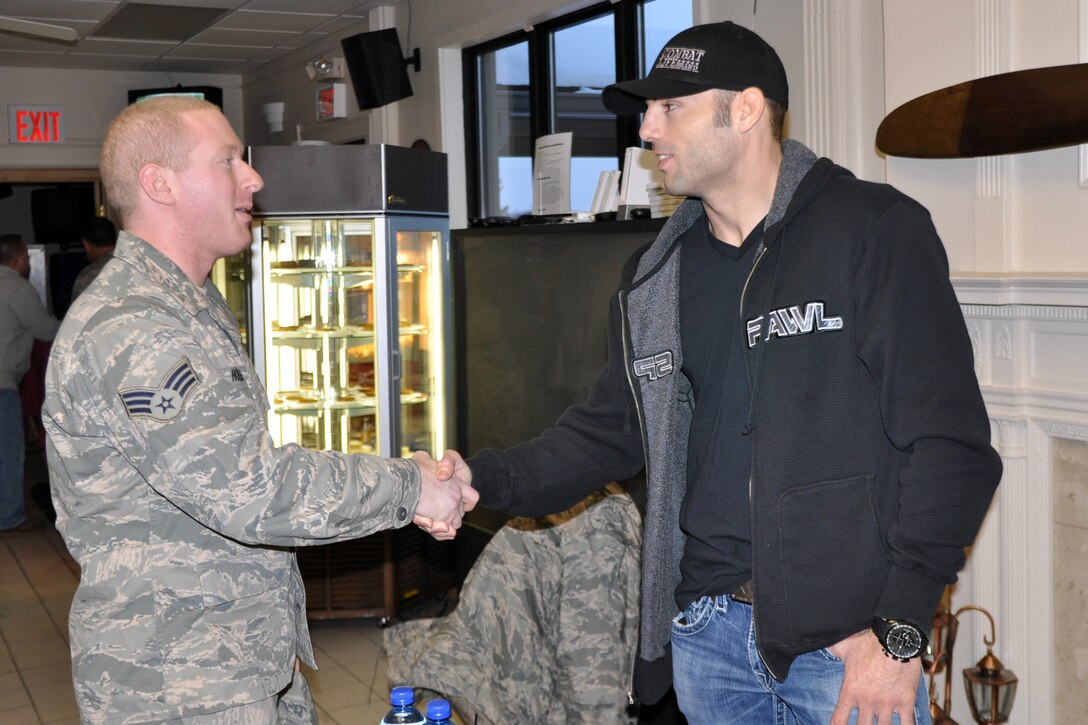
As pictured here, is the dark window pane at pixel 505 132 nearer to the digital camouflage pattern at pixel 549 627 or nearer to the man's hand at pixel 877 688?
the digital camouflage pattern at pixel 549 627

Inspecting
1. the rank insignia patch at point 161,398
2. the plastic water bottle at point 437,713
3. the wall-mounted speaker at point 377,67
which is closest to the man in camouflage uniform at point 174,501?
the rank insignia patch at point 161,398

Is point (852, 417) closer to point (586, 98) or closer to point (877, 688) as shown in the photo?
point (877, 688)

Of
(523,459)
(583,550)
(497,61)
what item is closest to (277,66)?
(497,61)

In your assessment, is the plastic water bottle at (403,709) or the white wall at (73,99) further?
the white wall at (73,99)

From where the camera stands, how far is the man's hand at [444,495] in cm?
222

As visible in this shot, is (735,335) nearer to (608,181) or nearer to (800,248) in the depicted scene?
(800,248)

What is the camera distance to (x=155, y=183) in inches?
81.3

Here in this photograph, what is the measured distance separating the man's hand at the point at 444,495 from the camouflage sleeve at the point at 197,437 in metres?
0.31

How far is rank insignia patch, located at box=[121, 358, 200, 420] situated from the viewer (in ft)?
5.90

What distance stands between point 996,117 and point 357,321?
324 cm

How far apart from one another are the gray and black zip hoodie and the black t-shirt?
0.25ft

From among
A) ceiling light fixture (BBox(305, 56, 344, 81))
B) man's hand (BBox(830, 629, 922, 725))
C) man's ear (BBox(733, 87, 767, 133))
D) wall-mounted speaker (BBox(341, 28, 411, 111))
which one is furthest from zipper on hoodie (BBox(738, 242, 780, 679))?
ceiling light fixture (BBox(305, 56, 344, 81))

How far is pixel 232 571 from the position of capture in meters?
1.93

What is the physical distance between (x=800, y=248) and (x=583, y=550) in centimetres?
171
